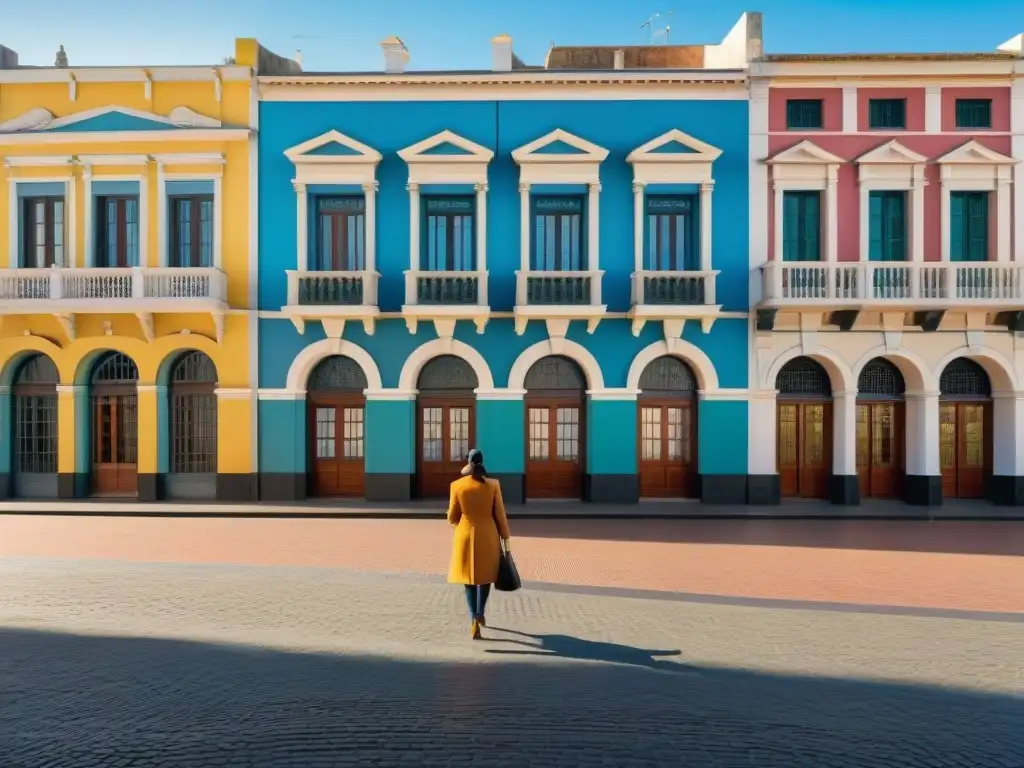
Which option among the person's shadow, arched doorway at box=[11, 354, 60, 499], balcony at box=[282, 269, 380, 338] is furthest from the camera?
arched doorway at box=[11, 354, 60, 499]

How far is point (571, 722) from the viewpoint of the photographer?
4.96 m

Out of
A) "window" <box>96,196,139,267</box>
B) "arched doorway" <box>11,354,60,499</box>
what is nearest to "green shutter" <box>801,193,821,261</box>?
"window" <box>96,196,139,267</box>

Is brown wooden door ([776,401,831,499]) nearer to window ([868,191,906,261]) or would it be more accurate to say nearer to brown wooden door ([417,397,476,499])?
window ([868,191,906,261])

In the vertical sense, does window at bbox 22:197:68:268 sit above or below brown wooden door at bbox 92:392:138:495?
above

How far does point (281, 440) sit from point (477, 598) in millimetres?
12335

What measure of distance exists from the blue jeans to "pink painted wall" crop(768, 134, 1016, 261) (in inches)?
541

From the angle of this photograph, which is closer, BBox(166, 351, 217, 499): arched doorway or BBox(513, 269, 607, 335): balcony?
BBox(513, 269, 607, 335): balcony

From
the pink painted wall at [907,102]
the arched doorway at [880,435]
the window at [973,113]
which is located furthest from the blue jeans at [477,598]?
the window at [973,113]

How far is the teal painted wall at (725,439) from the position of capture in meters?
17.8

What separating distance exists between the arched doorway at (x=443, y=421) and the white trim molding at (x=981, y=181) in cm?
1218

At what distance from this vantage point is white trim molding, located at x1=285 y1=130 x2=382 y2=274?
17.6 metres

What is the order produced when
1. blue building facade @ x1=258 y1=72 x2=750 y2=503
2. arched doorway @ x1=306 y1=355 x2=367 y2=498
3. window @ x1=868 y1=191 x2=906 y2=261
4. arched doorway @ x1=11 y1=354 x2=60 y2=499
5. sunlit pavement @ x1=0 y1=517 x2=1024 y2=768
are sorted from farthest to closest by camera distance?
arched doorway @ x1=11 y1=354 x2=60 y2=499 → arched doorway @ x1=306 y1=355 x2=367 y2=498 → window @ x1=868 y1=191 x2=906 y2=261 → blue building facade @ x1=258 y1=72 x2=750 y2=503 → sunlit pavement @ x1=0 y1=517 x2=1024 y2=768

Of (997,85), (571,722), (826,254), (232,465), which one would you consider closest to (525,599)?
(571,722)

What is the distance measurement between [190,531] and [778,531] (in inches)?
452
